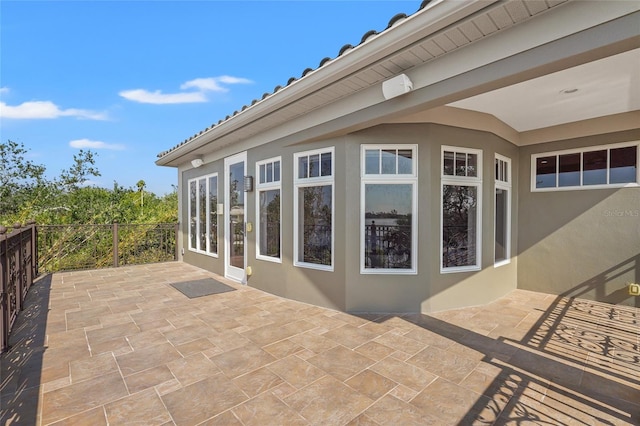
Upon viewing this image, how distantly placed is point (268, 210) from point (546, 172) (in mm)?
5172

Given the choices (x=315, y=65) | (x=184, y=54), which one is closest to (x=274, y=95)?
(x=315, y=65)

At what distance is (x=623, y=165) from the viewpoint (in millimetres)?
4715

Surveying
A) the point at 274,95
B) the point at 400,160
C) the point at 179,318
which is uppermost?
the point at 274,95

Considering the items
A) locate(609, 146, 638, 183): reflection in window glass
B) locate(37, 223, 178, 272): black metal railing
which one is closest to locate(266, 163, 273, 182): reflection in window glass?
locate(37, 223, 178, 272): black metal railing

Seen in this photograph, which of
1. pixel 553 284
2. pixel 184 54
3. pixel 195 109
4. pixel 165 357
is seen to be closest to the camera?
pixel 165 357

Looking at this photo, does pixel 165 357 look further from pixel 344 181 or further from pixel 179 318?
pixel 344 181

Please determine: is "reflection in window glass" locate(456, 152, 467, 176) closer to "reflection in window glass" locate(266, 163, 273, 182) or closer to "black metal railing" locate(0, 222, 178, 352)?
"reflection in window glass" locate(266, 163, 273, 182)

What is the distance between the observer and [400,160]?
14.4 feet

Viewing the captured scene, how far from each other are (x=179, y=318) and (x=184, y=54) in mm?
7825

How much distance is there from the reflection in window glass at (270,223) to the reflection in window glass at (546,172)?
4.83 meters

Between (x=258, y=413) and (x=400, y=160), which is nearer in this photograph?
(x=258, y=413)

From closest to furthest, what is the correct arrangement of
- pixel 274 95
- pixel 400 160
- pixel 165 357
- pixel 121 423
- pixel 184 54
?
pixel 121 423 → pixel 165 357 → pixel 274 95 → pixel 400 160 → pixel 184 54

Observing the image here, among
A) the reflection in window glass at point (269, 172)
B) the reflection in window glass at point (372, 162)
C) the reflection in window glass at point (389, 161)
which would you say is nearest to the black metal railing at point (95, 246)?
the reflection in window glass at point (269, 172)

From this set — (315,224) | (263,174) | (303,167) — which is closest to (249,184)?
(263,174)
